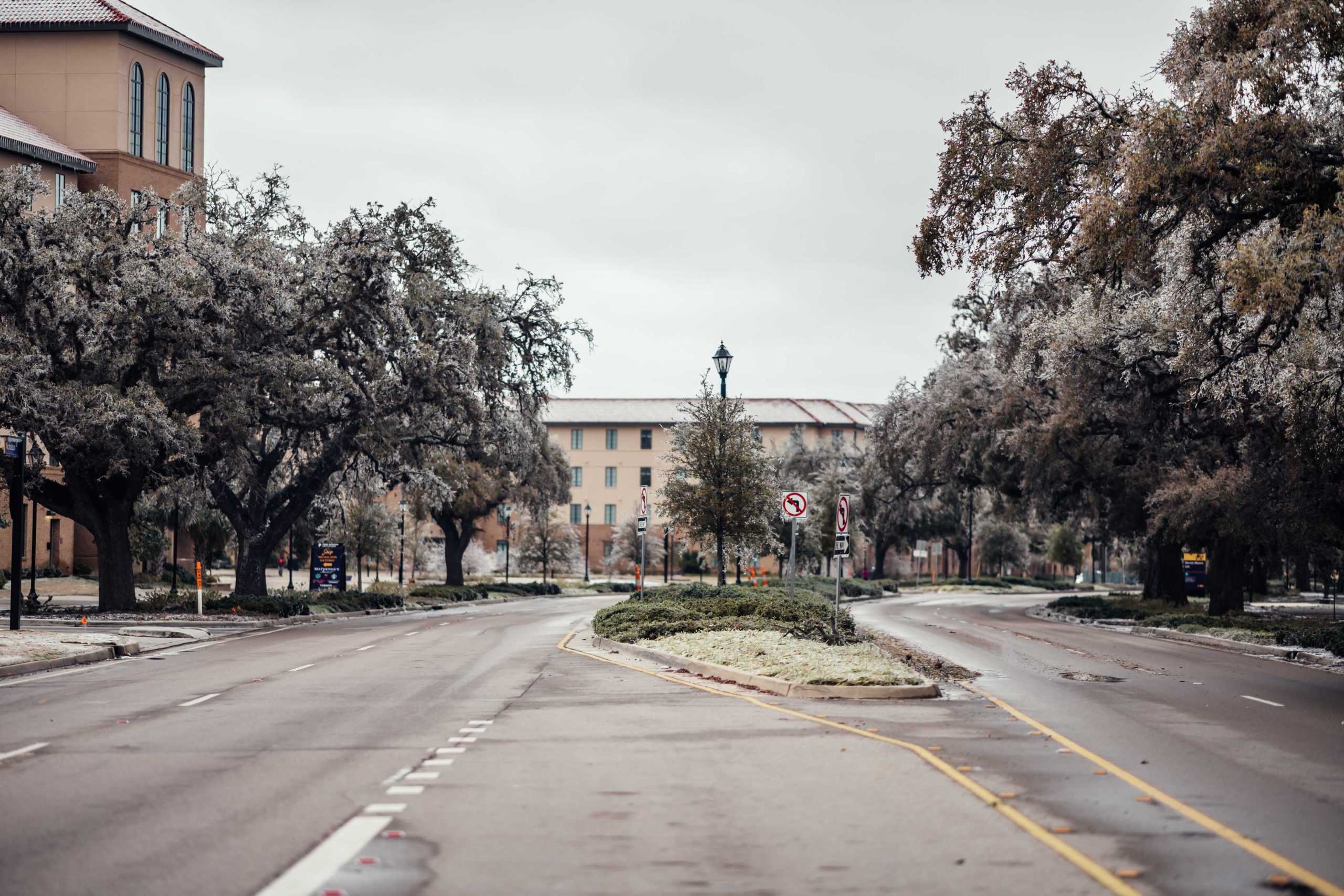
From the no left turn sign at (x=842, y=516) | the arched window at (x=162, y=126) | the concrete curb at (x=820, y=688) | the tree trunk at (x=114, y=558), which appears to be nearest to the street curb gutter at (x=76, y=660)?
the concrete curb at (x=820, y=688)

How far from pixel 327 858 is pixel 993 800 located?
4394 millimetres

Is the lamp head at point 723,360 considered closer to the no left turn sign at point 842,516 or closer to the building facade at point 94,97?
the no left turn sign at point 842,516

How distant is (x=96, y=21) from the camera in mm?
59531

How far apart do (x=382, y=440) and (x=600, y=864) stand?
111ft

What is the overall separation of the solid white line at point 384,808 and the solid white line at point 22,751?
13.3 feet

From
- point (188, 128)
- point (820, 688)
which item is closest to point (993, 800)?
point (820, 688)

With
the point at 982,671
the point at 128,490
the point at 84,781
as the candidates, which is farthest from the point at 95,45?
the point at 84,781

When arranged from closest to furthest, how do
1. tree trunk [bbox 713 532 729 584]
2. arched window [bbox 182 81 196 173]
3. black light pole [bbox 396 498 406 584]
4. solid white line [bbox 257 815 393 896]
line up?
solid white line [bbox 257 815 393 896] → tree trunk [bbox 713 532 729 584] → arched window [bbox 182 81 196 173] → black light pole [bbox 396 498 406 584]

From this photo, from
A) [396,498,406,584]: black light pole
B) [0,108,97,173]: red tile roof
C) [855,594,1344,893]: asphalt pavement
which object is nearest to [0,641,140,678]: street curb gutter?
[855,594,1344,893]: asphalt pavement

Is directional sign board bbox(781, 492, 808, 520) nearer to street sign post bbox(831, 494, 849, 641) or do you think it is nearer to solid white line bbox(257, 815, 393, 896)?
street sign post bbox(831, 494, 849, 641)

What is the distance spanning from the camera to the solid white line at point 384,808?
358 inches

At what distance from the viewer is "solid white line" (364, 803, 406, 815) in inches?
358

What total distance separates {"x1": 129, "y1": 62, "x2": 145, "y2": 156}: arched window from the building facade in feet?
0.12

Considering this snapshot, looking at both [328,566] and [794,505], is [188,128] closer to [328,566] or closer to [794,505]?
[328,566]
